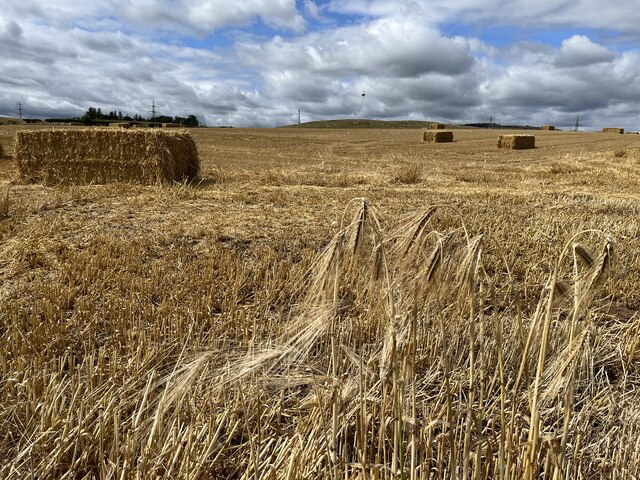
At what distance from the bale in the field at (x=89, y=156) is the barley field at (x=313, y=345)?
153 inches

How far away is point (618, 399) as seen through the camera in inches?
116

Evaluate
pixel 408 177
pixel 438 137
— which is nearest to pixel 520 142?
pixel 438 137

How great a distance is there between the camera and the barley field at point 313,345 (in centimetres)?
180

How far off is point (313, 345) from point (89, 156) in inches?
420

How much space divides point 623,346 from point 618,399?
0.68 metres

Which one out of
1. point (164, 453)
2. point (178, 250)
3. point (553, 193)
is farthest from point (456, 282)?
point (553, 193)

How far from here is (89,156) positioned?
11898 millimetres

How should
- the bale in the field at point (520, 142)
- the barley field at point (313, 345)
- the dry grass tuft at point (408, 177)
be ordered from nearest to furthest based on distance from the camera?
the barley field at point (313, 345), the dry grass tuft at point (408, 177), the bale in the field at point (520, 142)

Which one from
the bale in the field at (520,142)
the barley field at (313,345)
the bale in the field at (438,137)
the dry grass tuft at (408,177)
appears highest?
the bale in the field at (438,137)

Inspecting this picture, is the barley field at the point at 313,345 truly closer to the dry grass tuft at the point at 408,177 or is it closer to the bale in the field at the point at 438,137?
the dry grass tuft at the point at 408,177

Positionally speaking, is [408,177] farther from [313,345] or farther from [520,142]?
[520,142]

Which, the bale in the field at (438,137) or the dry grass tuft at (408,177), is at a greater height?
the bale in the field at (438,137)

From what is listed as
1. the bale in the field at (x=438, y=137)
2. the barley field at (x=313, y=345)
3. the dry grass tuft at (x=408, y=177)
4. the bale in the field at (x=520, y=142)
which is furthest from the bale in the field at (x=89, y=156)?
the bale in the field at (x=438, y=137)

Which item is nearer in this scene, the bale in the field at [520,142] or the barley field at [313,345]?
the barley field at [313,345]
